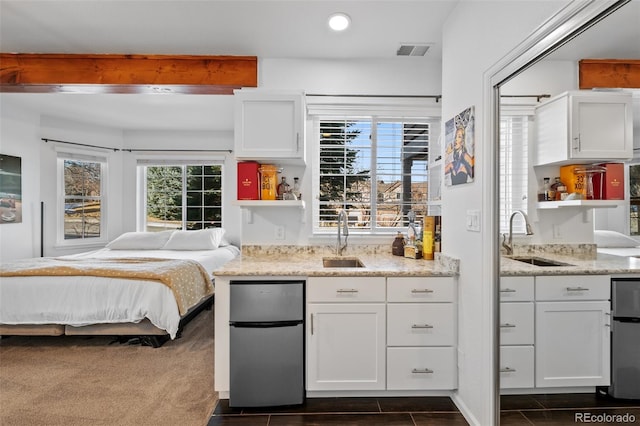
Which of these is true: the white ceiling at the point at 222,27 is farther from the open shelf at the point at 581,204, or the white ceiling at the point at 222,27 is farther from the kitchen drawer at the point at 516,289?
the kitchen drawer at the point at 516,289

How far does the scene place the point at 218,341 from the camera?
7.27 feet

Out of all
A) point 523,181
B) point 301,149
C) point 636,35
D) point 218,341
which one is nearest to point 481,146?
point 523,181

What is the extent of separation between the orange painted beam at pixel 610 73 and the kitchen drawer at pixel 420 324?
152 cm

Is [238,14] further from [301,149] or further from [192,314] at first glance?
[192,314]

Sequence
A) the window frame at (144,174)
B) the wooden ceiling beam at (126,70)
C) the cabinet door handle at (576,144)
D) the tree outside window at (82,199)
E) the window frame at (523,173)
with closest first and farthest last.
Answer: the cabinet door handle at (576,144) → the window frame at (523,173) → the wooden ceiling beam at (126,70) → the tree outside window at (82,199) → the window frame at (144,174)

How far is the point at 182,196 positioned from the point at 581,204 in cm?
557

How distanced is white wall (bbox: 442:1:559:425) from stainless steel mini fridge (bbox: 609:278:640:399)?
2.22 feet

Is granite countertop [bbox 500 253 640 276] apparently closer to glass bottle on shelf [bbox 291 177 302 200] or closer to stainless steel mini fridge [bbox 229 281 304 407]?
stainless steel mini fridge [bbox 229 281 304 407]

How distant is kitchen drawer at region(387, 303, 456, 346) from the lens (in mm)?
2204

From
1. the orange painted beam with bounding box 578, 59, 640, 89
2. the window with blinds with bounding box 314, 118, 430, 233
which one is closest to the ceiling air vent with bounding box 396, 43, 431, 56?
the window with blinds with bounding box 314, 118, 430, 233

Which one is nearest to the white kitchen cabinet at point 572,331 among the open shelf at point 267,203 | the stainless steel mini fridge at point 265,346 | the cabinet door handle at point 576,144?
the cabinet door handle at point 576,144

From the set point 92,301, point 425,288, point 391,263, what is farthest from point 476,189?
point 92,301

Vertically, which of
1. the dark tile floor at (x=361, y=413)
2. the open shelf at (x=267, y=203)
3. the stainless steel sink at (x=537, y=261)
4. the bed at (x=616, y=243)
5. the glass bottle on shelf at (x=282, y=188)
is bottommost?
the dark tile floor at (x=361, y=413)

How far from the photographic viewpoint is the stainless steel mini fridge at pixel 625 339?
1.00m
